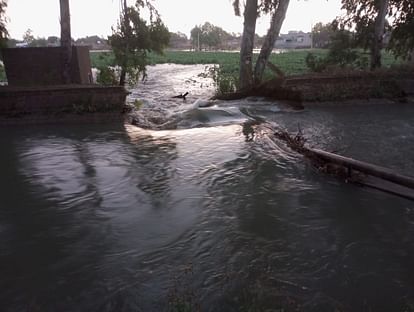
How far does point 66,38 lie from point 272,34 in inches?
294

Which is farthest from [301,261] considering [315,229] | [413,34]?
[413,34]

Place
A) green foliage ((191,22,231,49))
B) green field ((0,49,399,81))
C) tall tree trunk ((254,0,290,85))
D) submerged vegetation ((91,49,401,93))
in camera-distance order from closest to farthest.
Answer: tall tree trunk ((254,0,290,85)), submerged vegetation ((91,49,401,93)), green field ((0,49,399,81)), green foliage ((191,22,231,49))

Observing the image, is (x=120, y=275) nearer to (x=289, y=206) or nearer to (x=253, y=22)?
(x=289, y=206)

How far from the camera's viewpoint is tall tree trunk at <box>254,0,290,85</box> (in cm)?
1461

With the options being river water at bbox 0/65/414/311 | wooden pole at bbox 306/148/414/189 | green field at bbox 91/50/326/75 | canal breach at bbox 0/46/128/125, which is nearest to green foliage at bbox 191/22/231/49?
green field at bbox 91/50/326/75

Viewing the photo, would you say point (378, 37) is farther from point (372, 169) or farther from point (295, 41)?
point (295, 41)

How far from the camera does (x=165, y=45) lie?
15.4 meters

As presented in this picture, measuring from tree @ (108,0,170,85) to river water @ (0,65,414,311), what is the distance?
6.50m

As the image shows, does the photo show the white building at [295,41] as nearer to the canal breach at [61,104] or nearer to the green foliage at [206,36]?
the green foliage at [206,36]

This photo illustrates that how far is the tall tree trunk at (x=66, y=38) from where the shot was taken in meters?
13.0

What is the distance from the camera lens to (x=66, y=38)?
43.7ft

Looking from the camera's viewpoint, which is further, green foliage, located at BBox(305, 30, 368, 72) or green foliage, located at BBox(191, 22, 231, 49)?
green foliage, located at BBox(191, 22, 231, 49)

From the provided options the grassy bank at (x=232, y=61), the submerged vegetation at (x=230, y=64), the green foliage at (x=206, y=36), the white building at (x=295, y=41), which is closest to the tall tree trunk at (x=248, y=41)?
the submerged vegetation at (x=230, y=64)

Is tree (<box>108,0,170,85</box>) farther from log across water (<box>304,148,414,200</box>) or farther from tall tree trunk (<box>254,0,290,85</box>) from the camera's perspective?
log across water (<box>304,148,414,200</box>)
